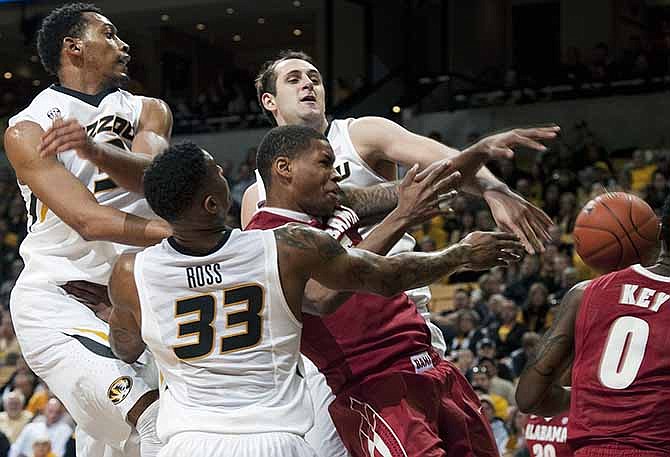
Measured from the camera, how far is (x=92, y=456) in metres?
5.22

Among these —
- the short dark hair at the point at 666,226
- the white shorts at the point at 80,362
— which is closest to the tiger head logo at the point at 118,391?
the white shorts at the point at 80,362

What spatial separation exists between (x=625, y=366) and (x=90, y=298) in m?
2.14

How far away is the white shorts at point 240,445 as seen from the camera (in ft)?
13.1

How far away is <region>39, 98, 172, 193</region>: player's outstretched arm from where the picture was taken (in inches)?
181

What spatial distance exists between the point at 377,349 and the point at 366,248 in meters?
0.53

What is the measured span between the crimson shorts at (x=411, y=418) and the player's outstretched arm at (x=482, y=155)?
2.27 ft

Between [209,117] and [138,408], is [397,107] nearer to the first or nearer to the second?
[209,117]

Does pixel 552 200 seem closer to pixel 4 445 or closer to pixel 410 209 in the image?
pixel 4 445

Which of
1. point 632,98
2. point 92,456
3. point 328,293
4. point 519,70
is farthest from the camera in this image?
point 519,70

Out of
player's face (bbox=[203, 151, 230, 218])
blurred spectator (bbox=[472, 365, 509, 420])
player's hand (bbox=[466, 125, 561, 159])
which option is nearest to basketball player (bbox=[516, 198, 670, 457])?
player's hand (bbox=[466, 125, 561, 159])

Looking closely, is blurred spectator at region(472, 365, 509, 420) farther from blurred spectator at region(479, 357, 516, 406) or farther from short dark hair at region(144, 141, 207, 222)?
short dark hair at region(144, 141, 207, 222)

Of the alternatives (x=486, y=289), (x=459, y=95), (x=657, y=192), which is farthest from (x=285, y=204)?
(x=459, y=95)

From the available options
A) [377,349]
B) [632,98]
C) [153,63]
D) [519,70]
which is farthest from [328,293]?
[153,63]

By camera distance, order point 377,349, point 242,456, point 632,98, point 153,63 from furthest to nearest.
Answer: point 153,63
point 632,98
point 377,349
point 242,456
